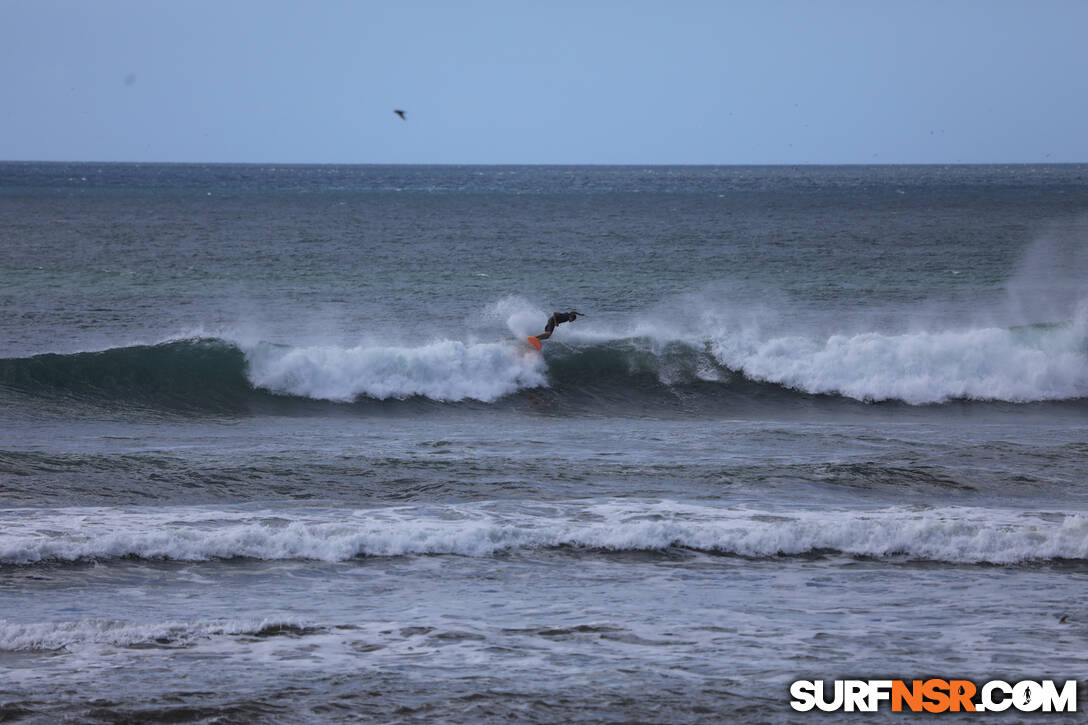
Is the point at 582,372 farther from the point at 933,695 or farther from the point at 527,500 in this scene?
the point at 933,695

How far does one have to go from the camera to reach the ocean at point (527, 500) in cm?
761

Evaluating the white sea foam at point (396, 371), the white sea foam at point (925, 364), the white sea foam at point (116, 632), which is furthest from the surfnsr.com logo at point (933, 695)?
the white sea foam at point (925, 364)

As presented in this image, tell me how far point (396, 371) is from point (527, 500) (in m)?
8.54

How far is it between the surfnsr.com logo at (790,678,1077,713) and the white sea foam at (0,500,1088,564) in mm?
3197

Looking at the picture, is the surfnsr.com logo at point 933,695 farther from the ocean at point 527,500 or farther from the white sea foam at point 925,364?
the white sea foam at point 925,364

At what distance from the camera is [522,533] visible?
10883 millimetres

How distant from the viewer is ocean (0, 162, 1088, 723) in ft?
25.0

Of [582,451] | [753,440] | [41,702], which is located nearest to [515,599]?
[41,702]

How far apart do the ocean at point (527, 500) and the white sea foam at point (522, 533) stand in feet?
0.13

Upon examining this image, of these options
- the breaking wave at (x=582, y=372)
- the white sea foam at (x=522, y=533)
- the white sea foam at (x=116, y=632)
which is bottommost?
the white sea foam at (x=116, y=632)

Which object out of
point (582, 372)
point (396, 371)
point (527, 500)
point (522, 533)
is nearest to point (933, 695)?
point (522, 533)

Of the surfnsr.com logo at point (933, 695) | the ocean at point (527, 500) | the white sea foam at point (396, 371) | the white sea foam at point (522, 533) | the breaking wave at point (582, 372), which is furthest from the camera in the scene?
the white sea foam at point (396, 371)

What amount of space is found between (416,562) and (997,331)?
16.2m

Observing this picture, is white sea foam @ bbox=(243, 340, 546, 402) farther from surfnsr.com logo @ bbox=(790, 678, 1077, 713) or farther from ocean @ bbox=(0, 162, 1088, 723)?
surfnsr.com logo @ bbox=(790, 678, 1077, 713)
